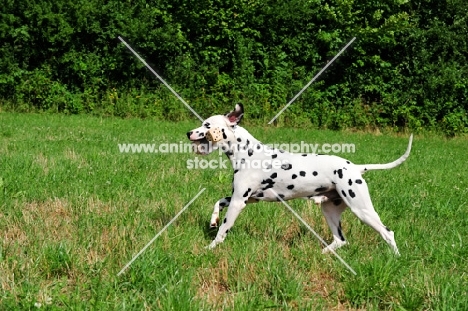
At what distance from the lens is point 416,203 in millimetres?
6500

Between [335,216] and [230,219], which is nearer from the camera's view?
[230,219]

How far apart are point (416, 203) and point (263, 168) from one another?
8.92 feet

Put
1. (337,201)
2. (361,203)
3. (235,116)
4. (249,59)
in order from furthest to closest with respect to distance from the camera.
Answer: (249,59) < (337,201) < (235,116) < (361,203)

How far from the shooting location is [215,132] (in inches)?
185

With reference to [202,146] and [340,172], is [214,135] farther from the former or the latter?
[340,172]

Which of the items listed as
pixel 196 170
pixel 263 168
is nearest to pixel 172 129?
pixel 196 170

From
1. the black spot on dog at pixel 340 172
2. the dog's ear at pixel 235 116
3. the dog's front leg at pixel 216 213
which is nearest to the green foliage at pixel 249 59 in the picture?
the dog's front leg at pixel 216 213

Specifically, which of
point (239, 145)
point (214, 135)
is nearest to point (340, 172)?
point (239, 145)

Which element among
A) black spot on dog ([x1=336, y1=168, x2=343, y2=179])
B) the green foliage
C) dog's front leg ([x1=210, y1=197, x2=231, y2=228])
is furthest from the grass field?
the green foliage

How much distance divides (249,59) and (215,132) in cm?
1307

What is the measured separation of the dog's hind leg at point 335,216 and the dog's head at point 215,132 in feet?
3.71

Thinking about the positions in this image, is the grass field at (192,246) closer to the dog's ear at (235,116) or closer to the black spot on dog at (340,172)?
the black spot on dog at (340,172)

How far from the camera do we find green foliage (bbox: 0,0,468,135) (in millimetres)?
16703

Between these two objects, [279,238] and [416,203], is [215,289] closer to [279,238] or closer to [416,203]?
[279,238]
